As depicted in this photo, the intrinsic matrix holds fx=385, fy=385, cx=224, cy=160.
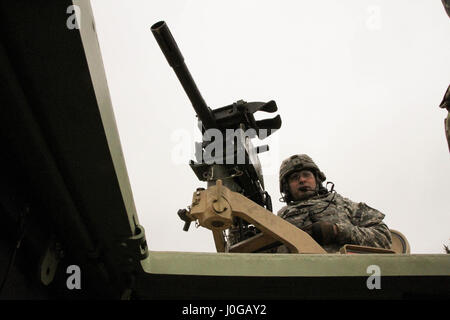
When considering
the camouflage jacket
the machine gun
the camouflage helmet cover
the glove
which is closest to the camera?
the machine gun

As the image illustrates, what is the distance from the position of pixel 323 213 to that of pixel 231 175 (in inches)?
56.4

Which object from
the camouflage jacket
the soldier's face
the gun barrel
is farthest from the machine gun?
the soldier's face

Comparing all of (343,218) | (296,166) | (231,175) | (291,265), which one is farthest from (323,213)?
(291,265)

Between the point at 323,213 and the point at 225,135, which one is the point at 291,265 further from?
the point at 323,213

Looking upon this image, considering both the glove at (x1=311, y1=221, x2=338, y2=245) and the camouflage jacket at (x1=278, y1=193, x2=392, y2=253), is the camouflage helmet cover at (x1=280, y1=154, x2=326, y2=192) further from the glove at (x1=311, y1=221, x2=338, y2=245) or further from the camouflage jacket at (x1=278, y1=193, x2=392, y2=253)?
the glove at (x1=311, y1=221, x2=338, y2=245)

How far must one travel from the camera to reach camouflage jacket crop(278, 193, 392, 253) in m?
3.57

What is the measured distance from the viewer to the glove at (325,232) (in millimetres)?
3408

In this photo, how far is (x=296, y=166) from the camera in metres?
5.39

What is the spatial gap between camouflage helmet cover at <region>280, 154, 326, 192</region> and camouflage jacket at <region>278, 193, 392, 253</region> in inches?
23.4

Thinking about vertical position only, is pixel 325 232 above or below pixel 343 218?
below

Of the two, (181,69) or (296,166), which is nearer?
(181,69)

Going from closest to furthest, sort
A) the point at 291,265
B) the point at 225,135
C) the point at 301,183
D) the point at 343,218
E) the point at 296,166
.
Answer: the point at 291,265 < the point at 225,135 < the point at 343,218 < the point at 301,183 < the point at 296,166
